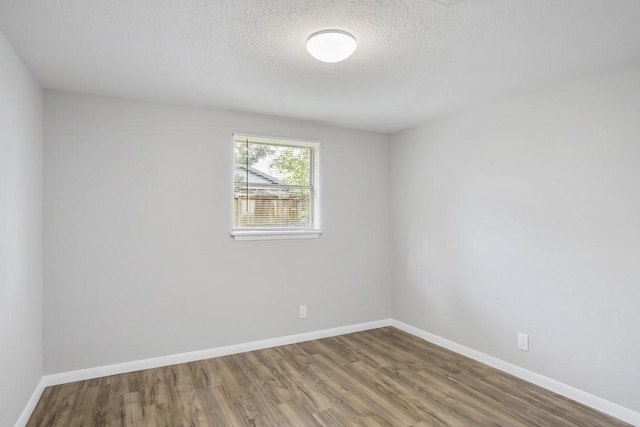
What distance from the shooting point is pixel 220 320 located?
3.51 m

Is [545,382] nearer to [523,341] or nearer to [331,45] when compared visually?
[523,341]

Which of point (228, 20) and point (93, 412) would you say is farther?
point (93, 412)

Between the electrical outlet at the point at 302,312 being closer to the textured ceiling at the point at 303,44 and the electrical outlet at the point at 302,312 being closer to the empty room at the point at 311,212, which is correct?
the empty room at the point at 311,212

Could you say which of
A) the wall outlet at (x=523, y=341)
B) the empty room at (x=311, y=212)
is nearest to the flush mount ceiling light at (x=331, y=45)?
the empty room at (x=311, y=212)

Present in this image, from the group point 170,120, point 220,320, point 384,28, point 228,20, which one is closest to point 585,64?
point 384,28

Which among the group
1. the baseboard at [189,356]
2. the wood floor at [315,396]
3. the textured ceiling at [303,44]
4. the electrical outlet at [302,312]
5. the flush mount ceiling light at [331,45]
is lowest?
the wood floor at [315,396]

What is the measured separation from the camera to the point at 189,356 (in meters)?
3.36

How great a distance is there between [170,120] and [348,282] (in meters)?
2.55

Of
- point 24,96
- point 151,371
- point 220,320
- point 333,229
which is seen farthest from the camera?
point 333,229

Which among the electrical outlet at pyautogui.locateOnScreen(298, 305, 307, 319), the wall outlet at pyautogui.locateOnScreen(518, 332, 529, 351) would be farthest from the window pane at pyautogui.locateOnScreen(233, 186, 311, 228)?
the wall outlet at pyautogui.locateOnScreen(518, 332, 529, 351)

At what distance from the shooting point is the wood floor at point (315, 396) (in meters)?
2.40

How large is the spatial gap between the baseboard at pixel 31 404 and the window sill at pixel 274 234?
6.10 feet

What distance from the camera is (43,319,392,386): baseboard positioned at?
116 inches

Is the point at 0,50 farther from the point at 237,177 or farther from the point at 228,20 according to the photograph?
the point at 237,177
